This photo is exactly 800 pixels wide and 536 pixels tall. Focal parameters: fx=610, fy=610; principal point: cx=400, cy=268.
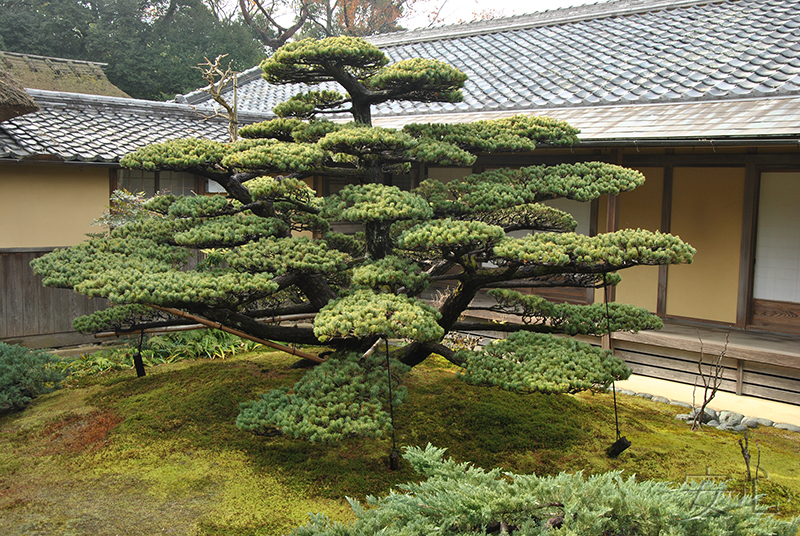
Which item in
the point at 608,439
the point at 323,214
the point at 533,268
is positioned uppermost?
the point at 323,214

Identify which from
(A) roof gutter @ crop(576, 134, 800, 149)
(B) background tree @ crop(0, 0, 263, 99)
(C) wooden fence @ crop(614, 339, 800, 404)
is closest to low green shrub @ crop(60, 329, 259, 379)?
(C) wooden fence @ crop(614, 339, 800, 404)

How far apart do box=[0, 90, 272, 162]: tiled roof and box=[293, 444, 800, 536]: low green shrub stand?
7.77 metres

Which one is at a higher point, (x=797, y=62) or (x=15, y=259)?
(x=797, y=62)

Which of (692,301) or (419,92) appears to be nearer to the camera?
(419,92)

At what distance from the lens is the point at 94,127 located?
32.2ft

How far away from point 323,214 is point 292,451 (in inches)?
87.7

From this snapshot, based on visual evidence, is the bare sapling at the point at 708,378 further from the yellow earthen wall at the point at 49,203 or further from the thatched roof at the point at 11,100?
the thatched roof at the point at 11,100

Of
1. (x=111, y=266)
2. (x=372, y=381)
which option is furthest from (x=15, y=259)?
(x=372, y=381)

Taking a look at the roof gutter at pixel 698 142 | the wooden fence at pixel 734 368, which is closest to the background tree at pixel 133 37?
the roof gutter at pixel 698 142

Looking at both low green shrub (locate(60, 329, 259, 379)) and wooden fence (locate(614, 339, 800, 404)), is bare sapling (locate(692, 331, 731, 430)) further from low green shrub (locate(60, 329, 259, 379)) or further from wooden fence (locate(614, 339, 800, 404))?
low green shrub (locate(60, 329, 259, 379))

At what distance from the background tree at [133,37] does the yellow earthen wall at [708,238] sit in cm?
2056

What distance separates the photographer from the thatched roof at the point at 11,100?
26.3ft

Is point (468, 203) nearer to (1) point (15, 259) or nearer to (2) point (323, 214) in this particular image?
(2) point (323, 214)

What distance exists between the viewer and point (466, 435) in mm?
6004
